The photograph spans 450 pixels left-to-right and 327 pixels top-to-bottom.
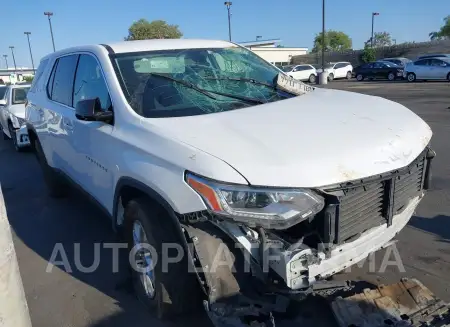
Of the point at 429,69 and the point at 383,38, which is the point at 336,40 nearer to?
the point at 383,38

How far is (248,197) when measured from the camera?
Result: 2.23 meters

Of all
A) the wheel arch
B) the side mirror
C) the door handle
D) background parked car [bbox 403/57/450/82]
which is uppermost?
the side mirror

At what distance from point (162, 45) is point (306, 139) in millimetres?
2011

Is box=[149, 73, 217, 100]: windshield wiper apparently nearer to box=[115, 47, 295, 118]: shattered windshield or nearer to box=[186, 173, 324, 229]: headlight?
box=[115, 47, 295, 118]: shattered windshield

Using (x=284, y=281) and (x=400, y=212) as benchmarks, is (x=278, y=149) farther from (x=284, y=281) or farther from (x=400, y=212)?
(x=400, y=212)

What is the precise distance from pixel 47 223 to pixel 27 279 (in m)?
1.33

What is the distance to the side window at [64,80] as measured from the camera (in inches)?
170

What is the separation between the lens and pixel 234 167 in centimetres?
222

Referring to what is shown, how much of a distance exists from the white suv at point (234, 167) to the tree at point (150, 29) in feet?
160

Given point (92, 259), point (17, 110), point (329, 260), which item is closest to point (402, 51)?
point (17, 110)

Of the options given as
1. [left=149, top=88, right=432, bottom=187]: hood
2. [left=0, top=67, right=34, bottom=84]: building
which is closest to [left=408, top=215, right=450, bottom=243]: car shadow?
[left=149, top=88, right=432, bottom=187]: hood

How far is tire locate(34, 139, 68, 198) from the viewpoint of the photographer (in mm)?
5524

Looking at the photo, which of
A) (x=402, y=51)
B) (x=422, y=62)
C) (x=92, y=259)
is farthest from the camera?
(x=402, y=51)

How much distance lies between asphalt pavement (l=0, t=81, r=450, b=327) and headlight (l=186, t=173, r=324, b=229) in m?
1.13
